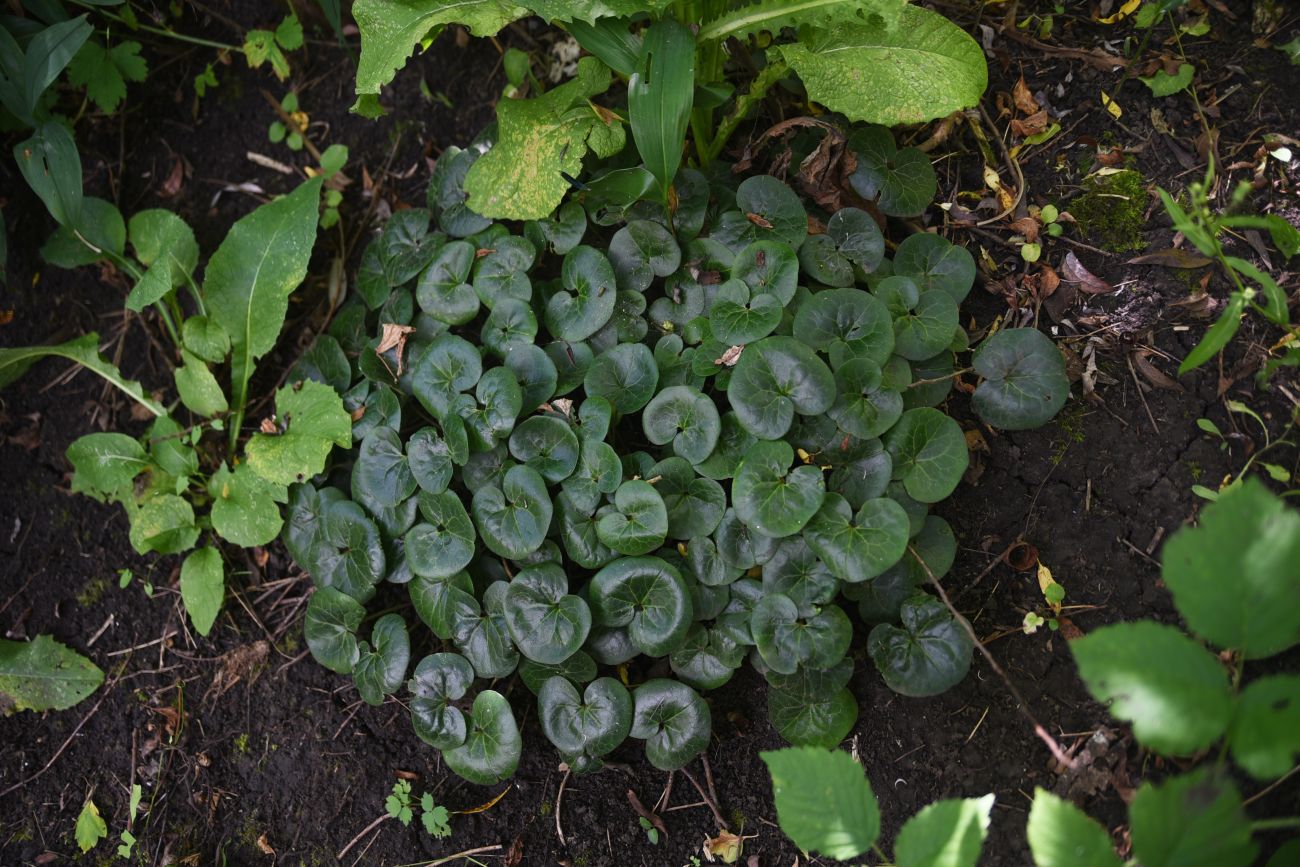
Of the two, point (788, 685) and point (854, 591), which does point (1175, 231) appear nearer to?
point (854, 591)

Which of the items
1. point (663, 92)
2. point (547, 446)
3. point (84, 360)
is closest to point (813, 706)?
point (547, 446)

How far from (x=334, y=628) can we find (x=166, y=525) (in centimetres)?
67

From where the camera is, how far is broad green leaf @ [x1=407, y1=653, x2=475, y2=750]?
81.7 inches

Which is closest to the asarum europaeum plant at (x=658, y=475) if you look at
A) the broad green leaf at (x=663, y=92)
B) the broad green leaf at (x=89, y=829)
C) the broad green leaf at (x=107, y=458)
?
the broad green leaf at (x=663, y=92)

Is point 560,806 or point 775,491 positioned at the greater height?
point 775,491

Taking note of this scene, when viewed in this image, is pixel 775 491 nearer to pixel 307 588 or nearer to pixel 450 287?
pixel 450 287

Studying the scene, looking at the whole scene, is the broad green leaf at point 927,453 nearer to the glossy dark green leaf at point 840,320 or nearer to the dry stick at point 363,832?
the glossy dark green leaf at point 840,320

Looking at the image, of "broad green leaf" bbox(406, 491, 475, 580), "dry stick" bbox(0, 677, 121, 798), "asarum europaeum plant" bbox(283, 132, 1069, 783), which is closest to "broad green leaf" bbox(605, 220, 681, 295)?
"asarum europaeum plant" bbox(283, 132, 1069, 783)

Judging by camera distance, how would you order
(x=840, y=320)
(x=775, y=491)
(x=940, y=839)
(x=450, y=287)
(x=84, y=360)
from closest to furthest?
(x=940, y=839) → (x=775, y=491) → (x=840, y=320) → (x=450, y=287) → (x=84, y=360)

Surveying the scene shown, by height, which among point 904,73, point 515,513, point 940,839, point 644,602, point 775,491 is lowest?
point 644,602

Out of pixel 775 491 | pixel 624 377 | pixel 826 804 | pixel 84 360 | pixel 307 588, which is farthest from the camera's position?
pixel 84 360

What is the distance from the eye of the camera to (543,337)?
2322mm

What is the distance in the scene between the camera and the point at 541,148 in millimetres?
2227

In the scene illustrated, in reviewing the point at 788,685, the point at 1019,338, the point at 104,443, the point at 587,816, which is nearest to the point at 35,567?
the point at 104,443
